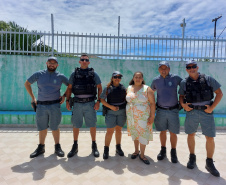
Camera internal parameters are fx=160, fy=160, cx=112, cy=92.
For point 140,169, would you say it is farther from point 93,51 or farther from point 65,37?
point 65,37

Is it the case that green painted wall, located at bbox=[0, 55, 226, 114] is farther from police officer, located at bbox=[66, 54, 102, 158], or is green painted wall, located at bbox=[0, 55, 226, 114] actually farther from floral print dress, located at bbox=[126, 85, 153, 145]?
floral print dress, located at bbox=[126, 85, 153, 145]

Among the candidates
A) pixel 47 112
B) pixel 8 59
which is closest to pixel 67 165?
pixel 47 112

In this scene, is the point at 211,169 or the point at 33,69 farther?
the point at 33,69

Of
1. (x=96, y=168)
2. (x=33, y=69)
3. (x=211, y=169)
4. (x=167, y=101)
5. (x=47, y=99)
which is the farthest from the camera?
(x=33, y=69)

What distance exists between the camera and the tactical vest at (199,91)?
8.54 feet

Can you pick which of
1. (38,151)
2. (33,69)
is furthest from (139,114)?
(33,69)

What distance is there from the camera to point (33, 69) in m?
5.60

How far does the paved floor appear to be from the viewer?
94.7 inches

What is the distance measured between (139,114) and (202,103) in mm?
1069

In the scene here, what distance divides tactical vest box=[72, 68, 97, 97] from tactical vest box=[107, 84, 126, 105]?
0.41m

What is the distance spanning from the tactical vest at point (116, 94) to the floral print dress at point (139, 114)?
0.12 meters

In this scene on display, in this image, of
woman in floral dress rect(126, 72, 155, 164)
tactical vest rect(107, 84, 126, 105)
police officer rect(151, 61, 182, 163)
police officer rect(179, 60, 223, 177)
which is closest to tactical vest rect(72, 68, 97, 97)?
tactical vest rect(107, 84, 126, 105)

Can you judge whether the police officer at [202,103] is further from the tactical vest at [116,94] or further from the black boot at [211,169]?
the tactical vest at [116,94]

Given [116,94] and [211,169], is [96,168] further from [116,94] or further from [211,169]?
[211,169]
